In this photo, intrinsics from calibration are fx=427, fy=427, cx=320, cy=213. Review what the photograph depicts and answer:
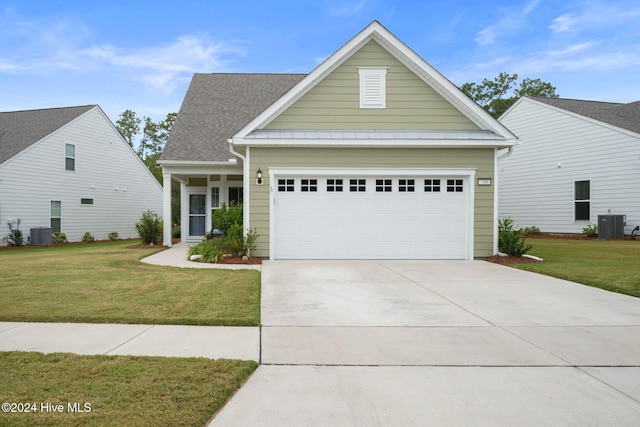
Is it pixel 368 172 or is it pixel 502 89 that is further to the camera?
pixel 502 89

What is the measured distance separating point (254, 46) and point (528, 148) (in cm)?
1469

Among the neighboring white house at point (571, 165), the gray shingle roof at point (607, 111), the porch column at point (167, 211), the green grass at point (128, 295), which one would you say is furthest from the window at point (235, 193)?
the gray shingle roof at point (607, 111)

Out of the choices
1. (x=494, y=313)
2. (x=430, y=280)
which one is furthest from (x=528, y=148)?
(x=494, y=313)

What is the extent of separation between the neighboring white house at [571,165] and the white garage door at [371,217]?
33.6 feet

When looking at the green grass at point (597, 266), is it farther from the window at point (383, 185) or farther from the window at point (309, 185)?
the window at point (309, 185)

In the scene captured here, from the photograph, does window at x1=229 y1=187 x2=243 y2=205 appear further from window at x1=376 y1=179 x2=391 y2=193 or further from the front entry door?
window at x1=376 y1=179 x2=391 y2=193

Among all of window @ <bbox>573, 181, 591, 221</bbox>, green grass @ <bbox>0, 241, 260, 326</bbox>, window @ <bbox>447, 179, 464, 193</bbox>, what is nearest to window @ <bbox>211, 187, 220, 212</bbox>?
green grass @ <bbox>0, 241, 260, 326</bbox>

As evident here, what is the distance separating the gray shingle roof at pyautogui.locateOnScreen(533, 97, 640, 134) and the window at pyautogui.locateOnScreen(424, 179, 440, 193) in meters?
11.2

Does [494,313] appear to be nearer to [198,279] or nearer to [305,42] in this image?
[198,279]

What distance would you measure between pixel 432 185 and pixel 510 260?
113 inches

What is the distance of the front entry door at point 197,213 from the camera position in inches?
685

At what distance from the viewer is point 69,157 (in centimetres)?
2088

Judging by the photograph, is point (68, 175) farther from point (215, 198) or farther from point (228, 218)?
point (228, 218)

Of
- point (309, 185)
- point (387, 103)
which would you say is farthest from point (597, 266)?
point (309, 185)
